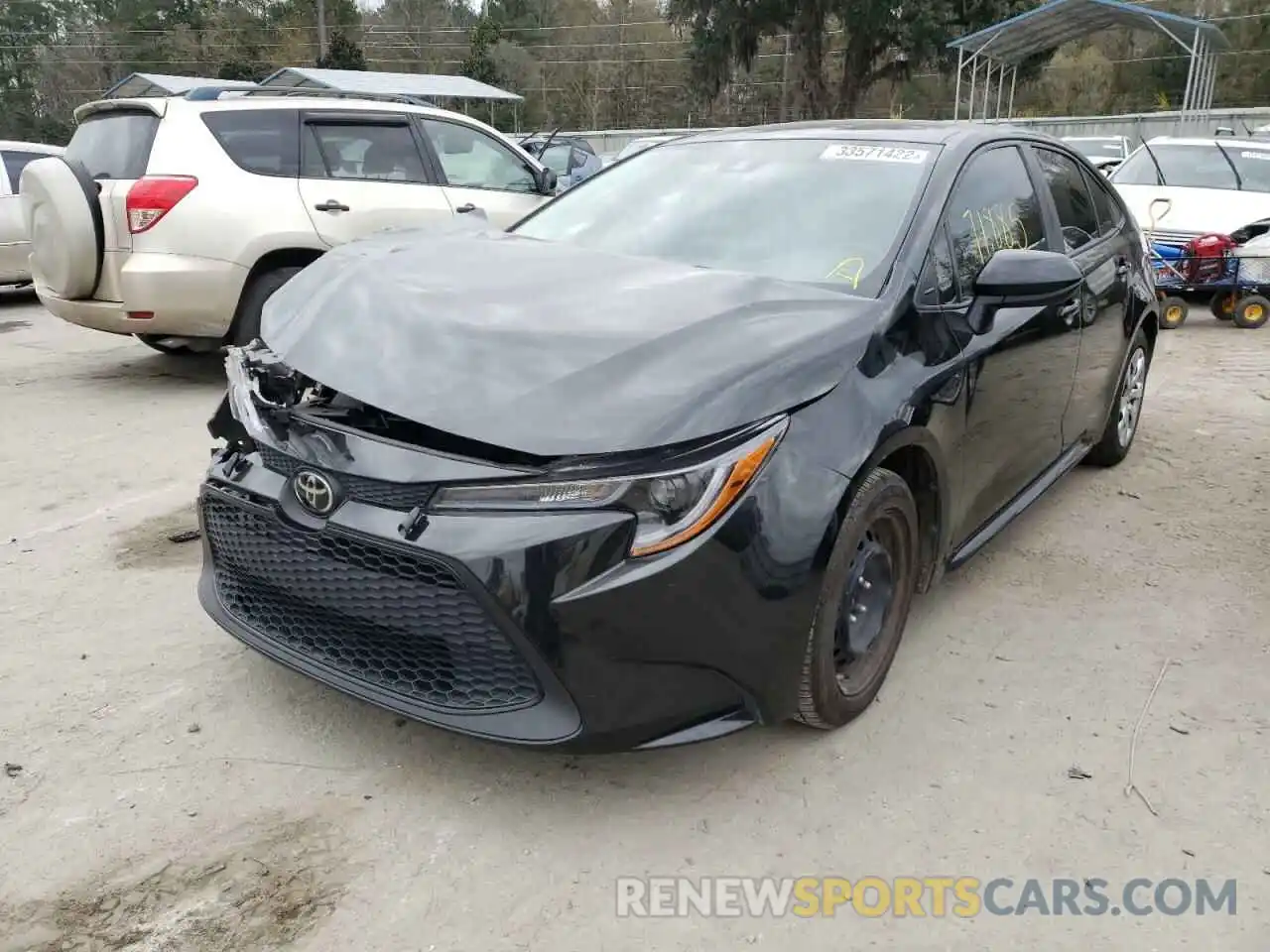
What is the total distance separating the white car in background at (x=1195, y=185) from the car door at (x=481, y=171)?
18.3ft

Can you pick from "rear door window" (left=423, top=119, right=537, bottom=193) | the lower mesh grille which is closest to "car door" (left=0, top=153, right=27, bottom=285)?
"rear door window" (left=423, top=119, right=537, bottom=193)

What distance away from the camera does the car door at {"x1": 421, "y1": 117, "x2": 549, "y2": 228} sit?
7211 millimetres

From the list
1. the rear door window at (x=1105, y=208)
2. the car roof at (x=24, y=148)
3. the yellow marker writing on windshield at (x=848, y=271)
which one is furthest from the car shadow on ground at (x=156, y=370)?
the rear door window at (x=1105, y=208)

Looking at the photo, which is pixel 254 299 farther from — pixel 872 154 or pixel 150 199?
pixel 872 154

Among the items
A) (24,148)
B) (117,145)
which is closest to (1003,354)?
(117,145)

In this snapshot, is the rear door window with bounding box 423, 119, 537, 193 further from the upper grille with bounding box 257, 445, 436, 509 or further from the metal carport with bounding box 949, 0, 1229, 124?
the metal carport with bounding box 949, 0, 1229, 124

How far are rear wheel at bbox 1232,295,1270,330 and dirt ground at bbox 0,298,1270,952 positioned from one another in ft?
19.1

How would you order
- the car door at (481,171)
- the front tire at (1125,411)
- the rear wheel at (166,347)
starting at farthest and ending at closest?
1. the car door at (481,171)
2. the rear wheel at (166,347)
3. the front tire at (1125,411)

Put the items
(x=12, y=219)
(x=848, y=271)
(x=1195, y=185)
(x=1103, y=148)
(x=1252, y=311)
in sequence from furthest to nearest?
(x=1103, y=148) → (x=1195, y=185) → (x=12, y=219) → (x=1252, y=311) → (x=848, y=271)

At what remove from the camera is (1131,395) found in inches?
198

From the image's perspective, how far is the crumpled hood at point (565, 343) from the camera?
7.08 feet

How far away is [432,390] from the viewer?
2.25 meters

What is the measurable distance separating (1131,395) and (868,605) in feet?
10.0

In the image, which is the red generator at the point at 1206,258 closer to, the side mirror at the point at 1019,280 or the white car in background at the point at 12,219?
the side mirror at the point at 1019,280
